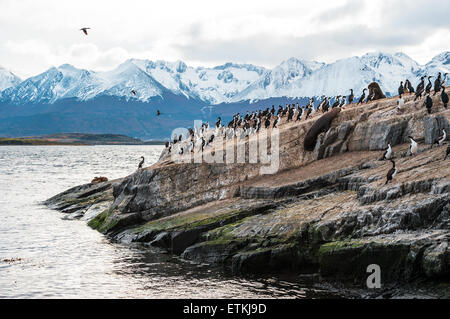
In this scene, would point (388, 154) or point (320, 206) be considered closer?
point (320, 206)

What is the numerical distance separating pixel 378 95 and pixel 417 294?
2580 cm

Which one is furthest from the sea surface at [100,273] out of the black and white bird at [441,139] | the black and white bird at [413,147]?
the black and white bird at [441,139]

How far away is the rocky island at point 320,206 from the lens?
2456cm

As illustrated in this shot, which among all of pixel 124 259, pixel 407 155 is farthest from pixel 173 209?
pixel 407 155

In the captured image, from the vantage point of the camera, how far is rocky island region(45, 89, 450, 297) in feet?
80.6

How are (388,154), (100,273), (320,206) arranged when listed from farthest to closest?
(388,154), (100,273), (320,206)

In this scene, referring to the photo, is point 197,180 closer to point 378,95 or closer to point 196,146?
point 196,146

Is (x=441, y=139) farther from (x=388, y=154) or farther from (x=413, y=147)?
(x=388, y=154)

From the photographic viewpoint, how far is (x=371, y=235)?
25625 millimetres

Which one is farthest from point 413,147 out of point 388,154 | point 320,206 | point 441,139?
A: point 320,206

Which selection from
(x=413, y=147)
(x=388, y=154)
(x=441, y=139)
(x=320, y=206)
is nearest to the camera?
(x=320, y=206)

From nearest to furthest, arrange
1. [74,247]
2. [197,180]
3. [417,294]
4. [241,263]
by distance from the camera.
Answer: [417,294], [241,263], [74,247], [197,180]

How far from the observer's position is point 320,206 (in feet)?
99.6

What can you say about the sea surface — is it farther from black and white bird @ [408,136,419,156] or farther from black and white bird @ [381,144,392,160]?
black and white bird @ [408,136,419,156]
